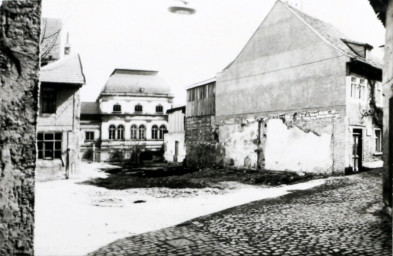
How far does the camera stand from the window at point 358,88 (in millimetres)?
15945

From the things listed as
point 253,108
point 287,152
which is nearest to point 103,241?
point 287,152

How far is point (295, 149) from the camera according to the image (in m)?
17.4

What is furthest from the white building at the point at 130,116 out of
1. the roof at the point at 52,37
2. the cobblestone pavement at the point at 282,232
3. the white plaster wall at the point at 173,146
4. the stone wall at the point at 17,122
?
the stone wall at the point at 17,122

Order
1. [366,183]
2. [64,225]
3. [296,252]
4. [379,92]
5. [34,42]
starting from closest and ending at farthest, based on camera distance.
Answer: [34,42] → [296,252] → [64,225] → [366,183] → [379,92]

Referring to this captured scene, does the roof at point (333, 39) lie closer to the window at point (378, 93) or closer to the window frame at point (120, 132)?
the window at point (378, 93)

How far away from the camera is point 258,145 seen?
772 inches

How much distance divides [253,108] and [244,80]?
2.12 m

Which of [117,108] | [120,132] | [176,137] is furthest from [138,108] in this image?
[176,137]

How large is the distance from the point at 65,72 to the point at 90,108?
28.2m

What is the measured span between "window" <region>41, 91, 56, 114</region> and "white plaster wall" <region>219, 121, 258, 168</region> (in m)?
10.5

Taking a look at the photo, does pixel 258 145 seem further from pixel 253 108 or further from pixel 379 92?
pixel 379 92

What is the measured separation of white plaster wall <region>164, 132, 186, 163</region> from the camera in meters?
30.7

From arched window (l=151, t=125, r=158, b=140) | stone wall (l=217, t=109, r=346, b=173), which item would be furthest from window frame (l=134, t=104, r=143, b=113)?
stone wall (l=217, t=109, r=346, b=173)

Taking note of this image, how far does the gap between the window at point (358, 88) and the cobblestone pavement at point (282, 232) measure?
7042 mm
